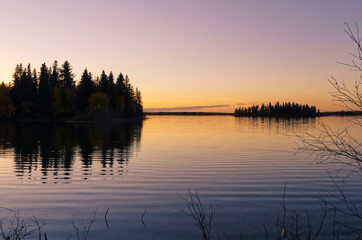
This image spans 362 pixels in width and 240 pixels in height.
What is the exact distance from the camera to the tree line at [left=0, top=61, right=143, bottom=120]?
307 feet

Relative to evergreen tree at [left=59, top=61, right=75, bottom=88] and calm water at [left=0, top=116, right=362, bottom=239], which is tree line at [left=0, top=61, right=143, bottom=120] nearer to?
evergreen tree at [left=59, top=61, right=75, bottom=88]

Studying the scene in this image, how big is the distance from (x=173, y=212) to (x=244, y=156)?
13.8m

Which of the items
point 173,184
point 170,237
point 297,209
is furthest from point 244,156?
point 170,237

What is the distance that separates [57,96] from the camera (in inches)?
3861

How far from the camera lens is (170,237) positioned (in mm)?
7609

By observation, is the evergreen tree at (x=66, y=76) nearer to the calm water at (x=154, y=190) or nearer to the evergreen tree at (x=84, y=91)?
the evergreen tree at (x=84, y=91)

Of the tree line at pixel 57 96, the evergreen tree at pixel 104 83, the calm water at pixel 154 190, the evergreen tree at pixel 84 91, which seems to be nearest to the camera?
the calm water at pixel 154 190

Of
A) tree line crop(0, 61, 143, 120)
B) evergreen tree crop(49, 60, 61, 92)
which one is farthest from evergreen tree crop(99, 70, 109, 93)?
evergreen tree crop(49, 60, 61, 92)

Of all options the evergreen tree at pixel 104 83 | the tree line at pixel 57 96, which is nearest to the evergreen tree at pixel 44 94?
the tree line at pixel 57 96

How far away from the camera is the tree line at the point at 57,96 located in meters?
93.6

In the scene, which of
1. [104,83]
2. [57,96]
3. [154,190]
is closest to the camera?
[154,190]

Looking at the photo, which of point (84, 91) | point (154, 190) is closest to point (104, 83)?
point (84, 91)

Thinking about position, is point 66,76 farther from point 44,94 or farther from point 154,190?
point 154,190

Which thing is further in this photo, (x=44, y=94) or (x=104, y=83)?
(x=104, y=83)
